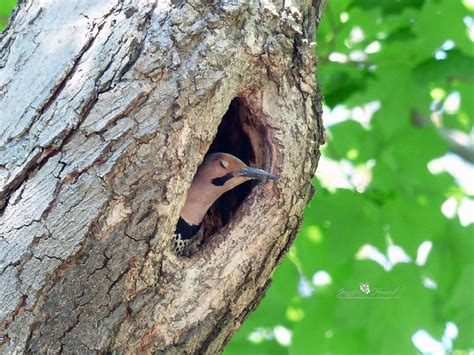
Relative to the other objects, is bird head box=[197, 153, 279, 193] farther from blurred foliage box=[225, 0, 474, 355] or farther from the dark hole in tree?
blurred foliage box=[225, 0, 474, 355]

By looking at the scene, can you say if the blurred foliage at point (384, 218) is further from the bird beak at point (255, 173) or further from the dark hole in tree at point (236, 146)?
the bird beak at point (255, 173)

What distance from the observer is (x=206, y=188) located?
3975 millimetres

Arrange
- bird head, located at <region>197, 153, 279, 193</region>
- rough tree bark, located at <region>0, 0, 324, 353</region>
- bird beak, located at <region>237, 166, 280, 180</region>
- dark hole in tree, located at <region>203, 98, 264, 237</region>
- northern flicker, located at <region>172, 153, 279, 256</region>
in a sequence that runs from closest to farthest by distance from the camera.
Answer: rough tree bark, located at <region>0, 0, 324, 353</region>
bird beak, located at <region>237, 166, 280, 180</region>
dark hole in tree, located at <region>203, 98, 264, 237</region>
bird head, located at <region>197, 153, 279, 193</region>
northern flicker, located at <region>172, 153, 279, 256</region>

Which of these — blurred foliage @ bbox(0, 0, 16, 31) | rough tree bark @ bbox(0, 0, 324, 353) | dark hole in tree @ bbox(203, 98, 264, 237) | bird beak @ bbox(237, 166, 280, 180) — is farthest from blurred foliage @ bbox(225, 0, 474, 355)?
blurred foliage @ bbox(0, 0, 16, 31)

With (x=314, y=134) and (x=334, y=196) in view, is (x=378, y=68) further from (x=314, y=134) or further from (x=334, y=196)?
(x=314, y=134)

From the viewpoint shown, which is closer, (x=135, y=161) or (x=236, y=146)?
(x=135, y=161)

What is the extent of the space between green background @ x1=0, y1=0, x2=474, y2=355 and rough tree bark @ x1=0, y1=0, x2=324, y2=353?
1468 mm

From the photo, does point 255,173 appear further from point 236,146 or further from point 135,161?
point 135,161

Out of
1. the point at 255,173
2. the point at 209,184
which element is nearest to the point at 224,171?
the point at 209,184

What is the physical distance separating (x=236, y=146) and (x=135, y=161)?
54.8 inches

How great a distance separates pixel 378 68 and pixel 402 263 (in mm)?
1510

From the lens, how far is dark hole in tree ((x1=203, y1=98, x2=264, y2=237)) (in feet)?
11.2

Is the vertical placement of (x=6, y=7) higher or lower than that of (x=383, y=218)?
higher

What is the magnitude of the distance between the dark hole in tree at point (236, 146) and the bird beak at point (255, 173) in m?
0.04
